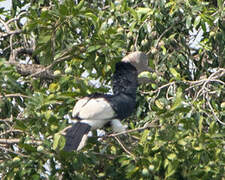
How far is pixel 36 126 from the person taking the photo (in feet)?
12.0

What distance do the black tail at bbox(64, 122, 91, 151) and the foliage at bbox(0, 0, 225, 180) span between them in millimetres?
55

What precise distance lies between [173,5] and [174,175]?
129 cm

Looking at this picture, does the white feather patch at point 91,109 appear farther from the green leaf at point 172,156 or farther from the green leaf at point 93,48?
the green leaf at point 172,156

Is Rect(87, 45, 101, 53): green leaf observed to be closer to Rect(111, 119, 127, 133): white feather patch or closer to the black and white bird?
the black and white bird

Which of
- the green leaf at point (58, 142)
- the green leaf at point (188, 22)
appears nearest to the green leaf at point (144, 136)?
the green leaf at point (58, 142)

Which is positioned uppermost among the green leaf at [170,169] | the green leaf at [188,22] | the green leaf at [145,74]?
the green leaf at [188,22]

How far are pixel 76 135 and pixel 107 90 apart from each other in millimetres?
375

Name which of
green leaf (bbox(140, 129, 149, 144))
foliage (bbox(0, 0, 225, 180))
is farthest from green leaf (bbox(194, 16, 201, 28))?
green leaf (bbox(140, 129, 149, 144))

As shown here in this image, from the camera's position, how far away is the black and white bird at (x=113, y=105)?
149 inches

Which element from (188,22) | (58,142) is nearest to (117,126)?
(58,142)

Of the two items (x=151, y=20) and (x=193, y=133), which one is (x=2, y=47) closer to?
(x=151, y=20)

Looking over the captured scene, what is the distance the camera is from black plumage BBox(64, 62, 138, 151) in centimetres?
378

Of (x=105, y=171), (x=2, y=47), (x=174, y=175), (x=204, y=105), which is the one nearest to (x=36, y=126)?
(x=105, y=171)

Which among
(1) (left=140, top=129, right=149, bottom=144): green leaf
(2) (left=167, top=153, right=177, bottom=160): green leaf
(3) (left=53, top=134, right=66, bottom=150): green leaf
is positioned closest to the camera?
(3) (left=53, top=134, right=66, bottom=150): green leaf
